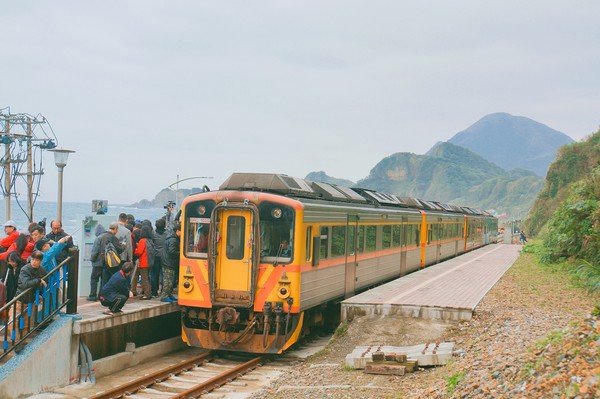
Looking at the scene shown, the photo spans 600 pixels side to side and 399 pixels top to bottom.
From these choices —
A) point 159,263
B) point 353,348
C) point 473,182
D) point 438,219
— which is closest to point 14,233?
point 159,263

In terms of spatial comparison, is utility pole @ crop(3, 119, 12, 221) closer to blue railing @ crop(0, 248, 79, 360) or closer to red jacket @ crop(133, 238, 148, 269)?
red jacket @ crop(133, 238, 148, 269)

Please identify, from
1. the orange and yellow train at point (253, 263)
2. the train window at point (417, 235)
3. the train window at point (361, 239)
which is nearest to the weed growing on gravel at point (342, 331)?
the orange and yellow train at point (253, 263)

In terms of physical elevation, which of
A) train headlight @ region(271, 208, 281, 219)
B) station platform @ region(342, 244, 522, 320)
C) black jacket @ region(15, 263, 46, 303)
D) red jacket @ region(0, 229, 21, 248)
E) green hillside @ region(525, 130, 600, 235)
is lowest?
station platform @ region(342, 244, 522, 320)

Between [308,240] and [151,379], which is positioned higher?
[308,240]

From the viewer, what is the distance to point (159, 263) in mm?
13242

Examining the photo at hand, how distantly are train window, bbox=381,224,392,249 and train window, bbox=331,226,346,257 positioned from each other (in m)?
3.55

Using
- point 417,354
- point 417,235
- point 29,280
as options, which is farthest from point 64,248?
point 417,235

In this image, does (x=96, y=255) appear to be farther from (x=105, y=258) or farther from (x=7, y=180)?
(x=7, y=180)

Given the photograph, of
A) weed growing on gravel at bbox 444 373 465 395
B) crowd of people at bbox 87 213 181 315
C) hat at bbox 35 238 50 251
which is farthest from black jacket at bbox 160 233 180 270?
weed growing on gravel at bbox 444 373 465 395

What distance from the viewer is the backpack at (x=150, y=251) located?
41.9 ft

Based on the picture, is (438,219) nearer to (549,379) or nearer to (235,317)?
(235,317)

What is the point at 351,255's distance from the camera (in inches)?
566

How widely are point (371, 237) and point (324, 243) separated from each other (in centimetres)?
358

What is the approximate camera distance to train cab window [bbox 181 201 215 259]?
11.7 metres
